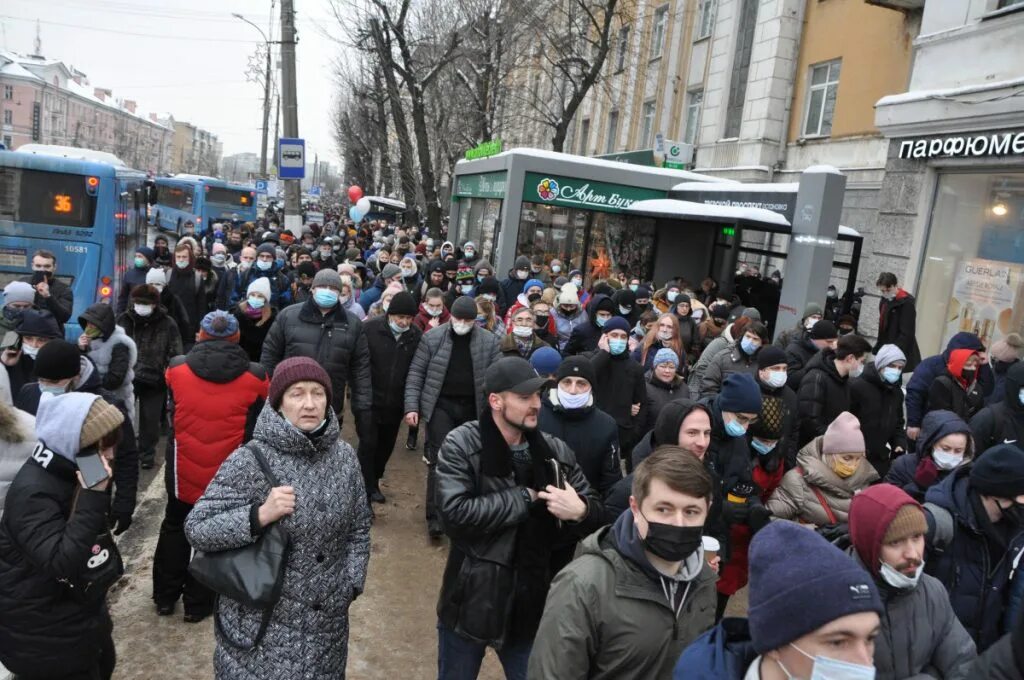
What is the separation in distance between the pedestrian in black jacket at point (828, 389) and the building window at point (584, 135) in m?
29.8

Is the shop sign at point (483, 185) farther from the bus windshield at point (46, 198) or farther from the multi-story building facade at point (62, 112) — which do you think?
the multi-story building facade at point (62, 112)

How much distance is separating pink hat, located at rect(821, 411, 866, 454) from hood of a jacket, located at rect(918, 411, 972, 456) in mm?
601

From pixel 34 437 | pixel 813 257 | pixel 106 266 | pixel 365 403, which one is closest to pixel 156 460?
pixel 365 403

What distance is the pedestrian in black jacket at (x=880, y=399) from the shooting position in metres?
A: 5.97

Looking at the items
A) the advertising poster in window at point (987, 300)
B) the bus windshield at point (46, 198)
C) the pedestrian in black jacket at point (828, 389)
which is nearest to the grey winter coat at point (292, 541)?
the pedestrian in black jacket at point (828, 389)

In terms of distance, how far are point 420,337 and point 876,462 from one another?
3948 millimetres

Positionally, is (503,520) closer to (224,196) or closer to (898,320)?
(898,320)

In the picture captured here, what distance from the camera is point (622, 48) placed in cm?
2867

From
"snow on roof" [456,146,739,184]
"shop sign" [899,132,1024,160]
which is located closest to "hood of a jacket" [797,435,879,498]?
"shop sign" [899,132,1024,160]

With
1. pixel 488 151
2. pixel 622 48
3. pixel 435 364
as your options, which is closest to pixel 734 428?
pixel 435 364

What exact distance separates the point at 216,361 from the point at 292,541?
1912 mm

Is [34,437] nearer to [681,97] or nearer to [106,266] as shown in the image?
[106,266]

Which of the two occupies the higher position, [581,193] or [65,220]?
[581,193]

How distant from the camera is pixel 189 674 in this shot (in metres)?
3.93
